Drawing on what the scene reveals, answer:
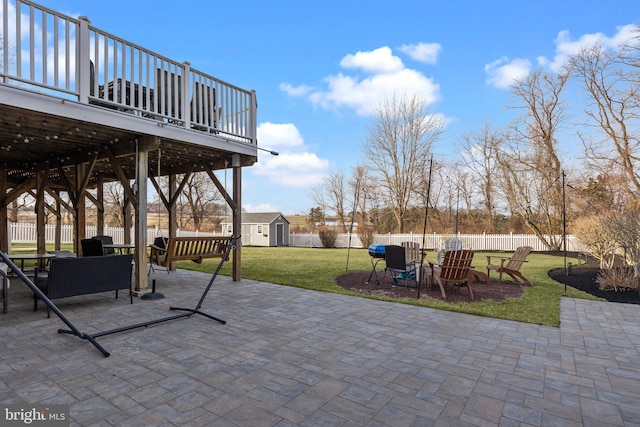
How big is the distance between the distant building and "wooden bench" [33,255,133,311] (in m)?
19.1

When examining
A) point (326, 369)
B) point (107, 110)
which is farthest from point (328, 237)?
point (326, 369)

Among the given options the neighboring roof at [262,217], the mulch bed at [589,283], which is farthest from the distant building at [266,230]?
the mulch bed at [589,283]

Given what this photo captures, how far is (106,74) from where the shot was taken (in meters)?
4.92

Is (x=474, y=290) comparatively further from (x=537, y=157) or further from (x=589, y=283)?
(x=537, y=157)

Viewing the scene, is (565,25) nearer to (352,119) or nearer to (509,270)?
(509,270)

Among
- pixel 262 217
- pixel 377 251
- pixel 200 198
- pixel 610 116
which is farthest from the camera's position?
pixel 200 198

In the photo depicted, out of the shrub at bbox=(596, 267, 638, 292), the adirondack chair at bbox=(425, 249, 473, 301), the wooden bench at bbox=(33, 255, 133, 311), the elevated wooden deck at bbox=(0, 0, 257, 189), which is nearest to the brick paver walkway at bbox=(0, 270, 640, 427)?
the wooden bench at bbox=(33, 255, 133, 311)

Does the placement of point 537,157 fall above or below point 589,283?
above

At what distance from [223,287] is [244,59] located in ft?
25.5

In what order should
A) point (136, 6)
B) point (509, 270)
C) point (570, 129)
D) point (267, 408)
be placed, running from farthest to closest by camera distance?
point (570, 129) < point (136, 6) < point (509, 270) < point (267, 408)

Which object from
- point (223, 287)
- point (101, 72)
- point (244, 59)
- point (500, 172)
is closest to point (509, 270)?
point (223, 287)

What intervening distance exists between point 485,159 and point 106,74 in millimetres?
22038

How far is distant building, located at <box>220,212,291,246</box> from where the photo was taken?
79.9 ft

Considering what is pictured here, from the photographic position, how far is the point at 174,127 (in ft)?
18.9
